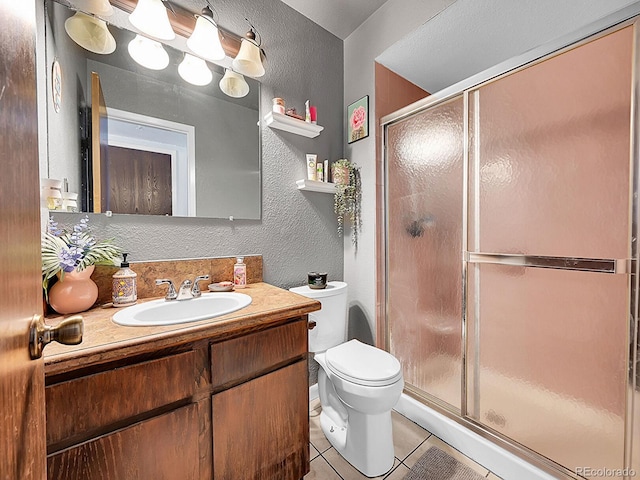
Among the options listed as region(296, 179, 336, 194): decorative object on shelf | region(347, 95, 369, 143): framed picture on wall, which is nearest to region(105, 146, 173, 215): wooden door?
region(296, 179, 336, 194): decorative object on shelf

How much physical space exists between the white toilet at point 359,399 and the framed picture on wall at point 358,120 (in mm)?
1106

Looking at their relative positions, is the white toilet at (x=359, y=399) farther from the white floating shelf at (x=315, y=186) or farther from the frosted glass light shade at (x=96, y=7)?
the frosted glass light shade at (x=96, y=7)

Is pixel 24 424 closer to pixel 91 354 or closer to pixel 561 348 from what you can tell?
pixel 91 354

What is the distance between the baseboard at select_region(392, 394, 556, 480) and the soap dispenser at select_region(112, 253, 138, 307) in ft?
5.32

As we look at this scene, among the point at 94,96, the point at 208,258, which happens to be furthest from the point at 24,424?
the point at 94,96

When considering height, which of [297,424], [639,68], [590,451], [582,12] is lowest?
[590,451]

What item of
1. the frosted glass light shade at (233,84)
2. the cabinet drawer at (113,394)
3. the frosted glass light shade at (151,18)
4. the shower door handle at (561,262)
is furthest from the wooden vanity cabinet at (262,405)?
the frosted glass light shade at (151,18)

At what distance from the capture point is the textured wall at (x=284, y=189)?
135 cm

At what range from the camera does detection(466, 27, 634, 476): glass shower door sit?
1016 millimetres

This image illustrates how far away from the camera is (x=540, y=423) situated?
121cm

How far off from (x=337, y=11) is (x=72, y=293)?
2.11 m

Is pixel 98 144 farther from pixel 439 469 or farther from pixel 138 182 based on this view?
pixel 439 469

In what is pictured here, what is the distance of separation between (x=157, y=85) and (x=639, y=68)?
1924mm

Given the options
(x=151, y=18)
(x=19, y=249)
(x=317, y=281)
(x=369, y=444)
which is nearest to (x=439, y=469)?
(x=369, y=444)
